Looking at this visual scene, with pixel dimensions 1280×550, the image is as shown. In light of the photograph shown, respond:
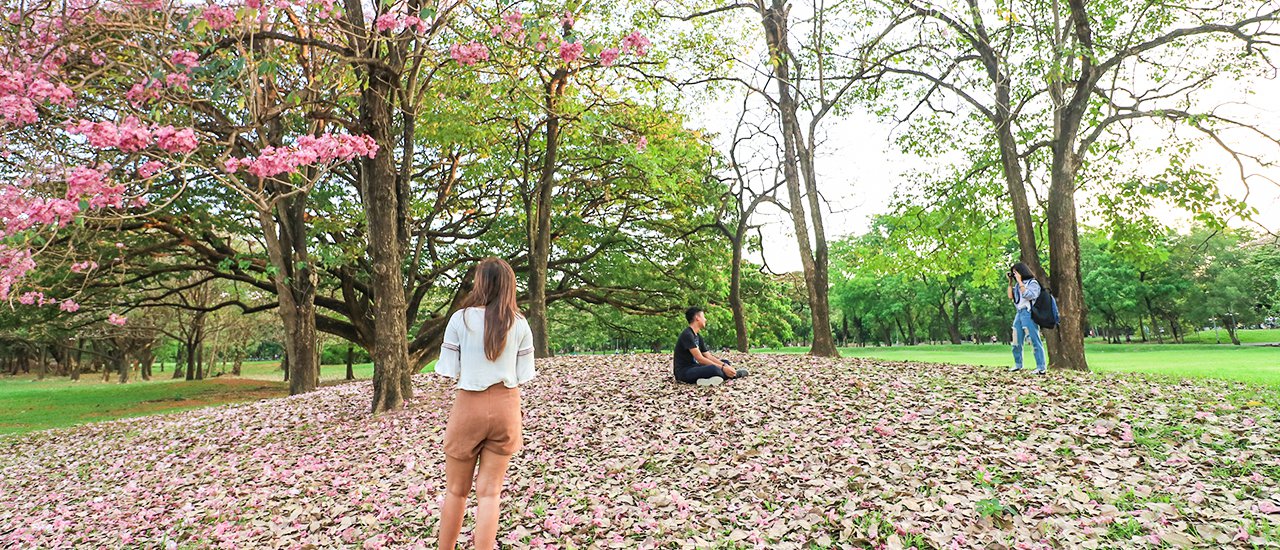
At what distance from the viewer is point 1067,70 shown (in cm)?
980

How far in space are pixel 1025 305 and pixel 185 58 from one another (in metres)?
13.0

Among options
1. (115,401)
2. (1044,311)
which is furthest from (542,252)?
(115,401)

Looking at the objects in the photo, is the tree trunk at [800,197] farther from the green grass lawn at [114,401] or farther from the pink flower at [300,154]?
the green grass lawn at [114,401]

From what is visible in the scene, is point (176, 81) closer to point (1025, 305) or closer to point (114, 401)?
point (1025, 305)

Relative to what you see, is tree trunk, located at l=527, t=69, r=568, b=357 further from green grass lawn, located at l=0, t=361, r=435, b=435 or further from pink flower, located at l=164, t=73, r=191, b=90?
green grass lawn, located at l=0, t=361, r=435, b=435

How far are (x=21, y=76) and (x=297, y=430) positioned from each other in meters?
5.65

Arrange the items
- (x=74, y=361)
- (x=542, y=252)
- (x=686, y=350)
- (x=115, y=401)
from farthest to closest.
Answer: (x=74, y=361) < (x=115, y=401) < (x=542, y=252) < (x=686, y=350)

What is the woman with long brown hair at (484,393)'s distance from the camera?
4.08 metres

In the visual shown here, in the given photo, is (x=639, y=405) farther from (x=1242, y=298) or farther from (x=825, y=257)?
(x=1242, y=298)

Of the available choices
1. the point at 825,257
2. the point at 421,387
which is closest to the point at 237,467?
the point at 421,387

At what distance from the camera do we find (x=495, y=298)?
4.23 m

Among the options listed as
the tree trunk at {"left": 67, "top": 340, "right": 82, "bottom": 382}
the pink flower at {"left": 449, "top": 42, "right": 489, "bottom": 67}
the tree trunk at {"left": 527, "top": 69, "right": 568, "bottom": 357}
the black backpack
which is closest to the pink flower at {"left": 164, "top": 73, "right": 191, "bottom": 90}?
the pink flower at {"left": 449, "top": 42, "right": 489, "bottom": 67}

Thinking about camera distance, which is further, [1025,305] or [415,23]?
[1025,305]

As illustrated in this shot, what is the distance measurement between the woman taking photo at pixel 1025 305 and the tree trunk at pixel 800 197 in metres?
3.99
